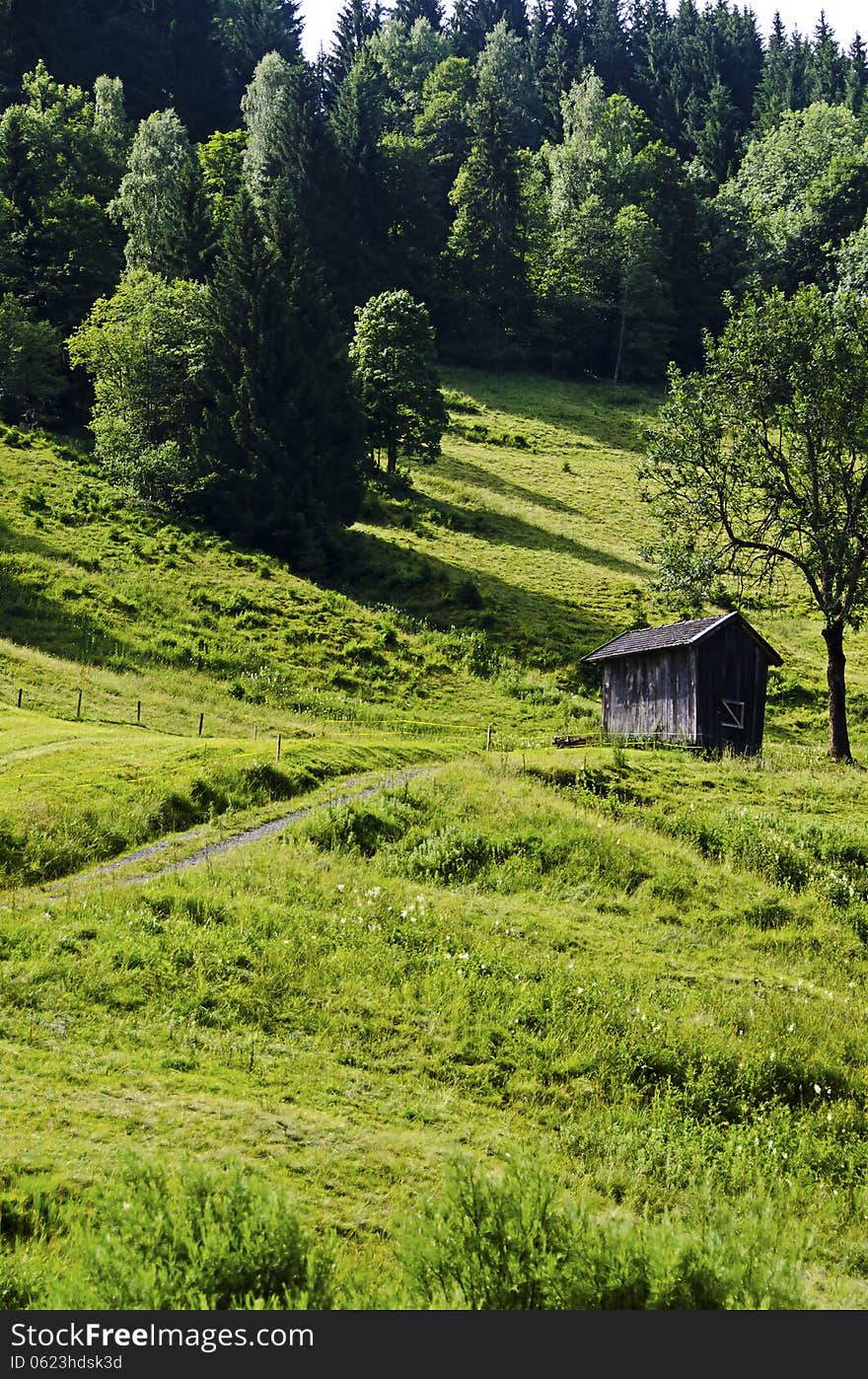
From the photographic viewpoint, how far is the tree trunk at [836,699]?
3531cm

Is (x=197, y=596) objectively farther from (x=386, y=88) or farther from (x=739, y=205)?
(x=386, y=88)

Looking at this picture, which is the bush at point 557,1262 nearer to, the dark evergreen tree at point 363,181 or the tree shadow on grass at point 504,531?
the tree shadow on grass at point 504,531

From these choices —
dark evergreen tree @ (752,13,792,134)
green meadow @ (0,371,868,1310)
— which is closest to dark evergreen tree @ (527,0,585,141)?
dark evergreen tree @ (752,13,792,134)

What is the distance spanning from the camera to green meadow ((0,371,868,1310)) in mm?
7789

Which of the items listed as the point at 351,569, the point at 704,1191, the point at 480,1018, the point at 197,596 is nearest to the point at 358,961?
the point at 480,1018

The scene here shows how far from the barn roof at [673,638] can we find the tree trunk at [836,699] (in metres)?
2.19

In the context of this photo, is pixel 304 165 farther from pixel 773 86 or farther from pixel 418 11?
pixel 418 11

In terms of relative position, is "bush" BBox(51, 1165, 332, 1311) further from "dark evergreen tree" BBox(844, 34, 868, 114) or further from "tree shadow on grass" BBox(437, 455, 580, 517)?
"dark evergreen tree" BBox(844, 34, 868, 114)

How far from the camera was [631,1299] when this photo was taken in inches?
290

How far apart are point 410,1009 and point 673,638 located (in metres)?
24.9

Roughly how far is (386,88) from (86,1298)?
493 ft

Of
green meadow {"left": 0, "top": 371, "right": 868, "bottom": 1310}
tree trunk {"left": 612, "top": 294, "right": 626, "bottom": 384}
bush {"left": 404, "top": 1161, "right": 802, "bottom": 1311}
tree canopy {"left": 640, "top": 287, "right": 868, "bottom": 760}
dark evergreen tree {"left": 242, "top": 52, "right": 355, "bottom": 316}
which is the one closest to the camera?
bush {"left": 404, "top": 1161, "right": 802, "bottom": 1311}

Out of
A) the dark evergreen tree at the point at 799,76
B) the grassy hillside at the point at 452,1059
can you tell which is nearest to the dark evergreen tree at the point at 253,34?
the dark evergreen tree at the point at 799,76

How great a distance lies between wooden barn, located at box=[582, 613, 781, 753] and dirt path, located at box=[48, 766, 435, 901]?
1378cm
